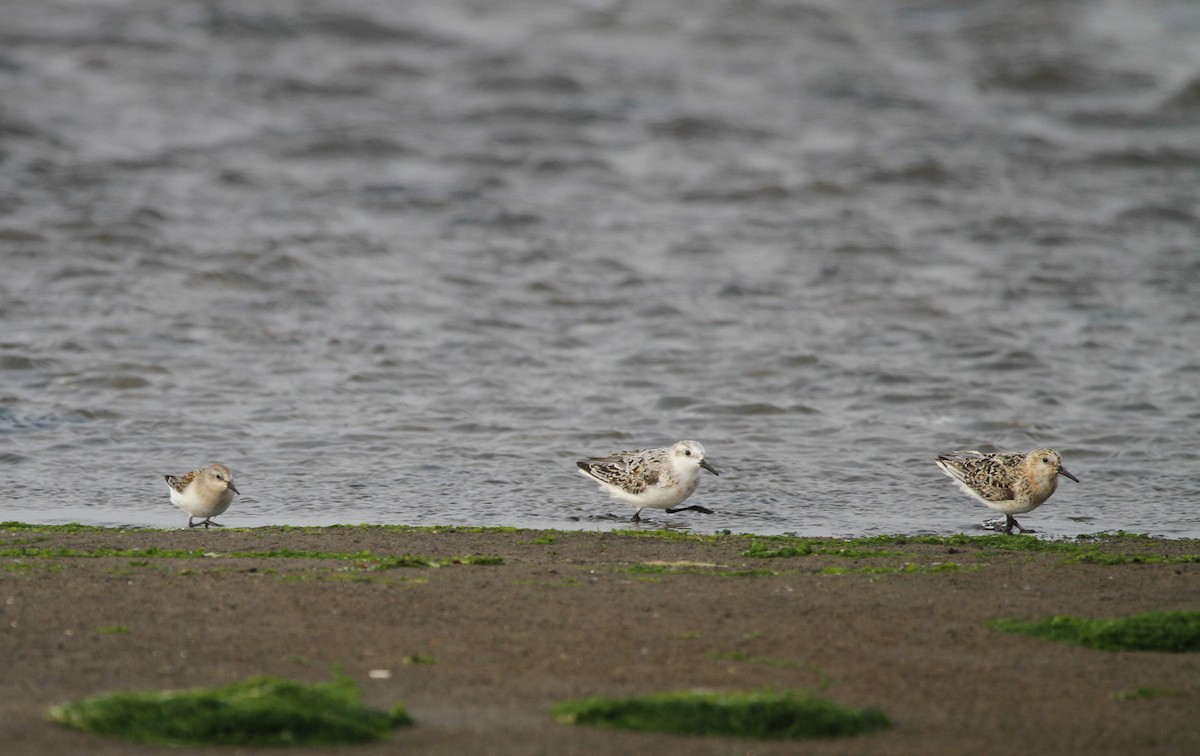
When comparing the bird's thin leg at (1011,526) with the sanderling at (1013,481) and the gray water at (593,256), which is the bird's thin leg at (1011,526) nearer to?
the sanderling at (1013,481)

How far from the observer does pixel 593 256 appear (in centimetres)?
1800

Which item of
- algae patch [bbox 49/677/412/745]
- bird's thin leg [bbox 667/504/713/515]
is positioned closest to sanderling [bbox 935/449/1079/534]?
bird's thin leg [bbox 667/504/713/515]

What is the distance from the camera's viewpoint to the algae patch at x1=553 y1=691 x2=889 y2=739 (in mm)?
4891

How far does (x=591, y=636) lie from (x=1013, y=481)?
16.1 ft

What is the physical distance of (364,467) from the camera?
1149cm

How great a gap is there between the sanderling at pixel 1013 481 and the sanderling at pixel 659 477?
6.12 ft

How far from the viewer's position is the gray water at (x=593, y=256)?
38.2 ft

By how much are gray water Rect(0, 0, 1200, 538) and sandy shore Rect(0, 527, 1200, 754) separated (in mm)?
2156

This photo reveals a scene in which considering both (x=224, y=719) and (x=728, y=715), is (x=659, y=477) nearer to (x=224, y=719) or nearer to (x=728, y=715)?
(x=728, y=715)

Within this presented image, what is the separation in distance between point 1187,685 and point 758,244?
13450mm

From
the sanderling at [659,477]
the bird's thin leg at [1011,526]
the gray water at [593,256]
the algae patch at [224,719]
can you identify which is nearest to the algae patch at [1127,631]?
the algae patch at [224,719]

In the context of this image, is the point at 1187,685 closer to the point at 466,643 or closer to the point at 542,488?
the point at 466,643

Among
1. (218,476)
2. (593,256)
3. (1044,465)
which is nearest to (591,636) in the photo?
(218,476)

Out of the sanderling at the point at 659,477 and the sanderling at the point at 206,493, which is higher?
the sanderling at the point at 659,477
